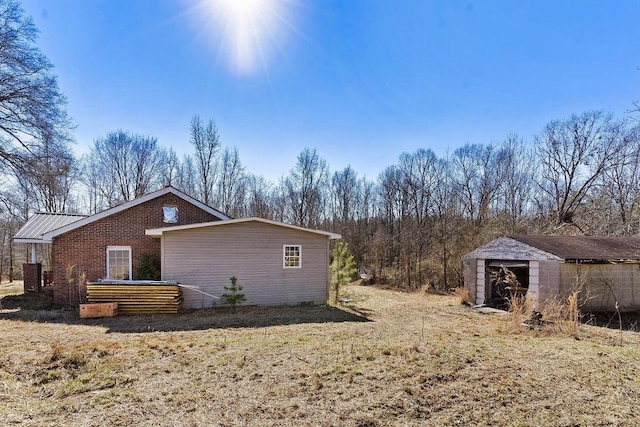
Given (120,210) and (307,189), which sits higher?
(307,189)

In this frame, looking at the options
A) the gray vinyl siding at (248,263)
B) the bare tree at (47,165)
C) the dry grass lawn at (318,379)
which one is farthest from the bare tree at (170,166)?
the dry grass lawn at (318,379)

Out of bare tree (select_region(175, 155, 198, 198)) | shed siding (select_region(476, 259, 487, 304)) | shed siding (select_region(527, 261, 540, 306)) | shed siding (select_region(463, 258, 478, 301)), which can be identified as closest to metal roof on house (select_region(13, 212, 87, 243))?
bare tree (select_region(175, 155, 198, 198))

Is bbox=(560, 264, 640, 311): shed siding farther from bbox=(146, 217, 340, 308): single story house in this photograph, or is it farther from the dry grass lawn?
bbox=(146, 217, 340, 308): single story house

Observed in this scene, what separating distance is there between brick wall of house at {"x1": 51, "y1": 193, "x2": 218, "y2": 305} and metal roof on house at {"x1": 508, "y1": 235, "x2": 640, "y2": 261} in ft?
46.2

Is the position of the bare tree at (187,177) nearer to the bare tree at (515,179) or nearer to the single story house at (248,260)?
the single story house at (248,260)

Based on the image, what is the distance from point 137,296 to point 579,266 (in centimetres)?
1465

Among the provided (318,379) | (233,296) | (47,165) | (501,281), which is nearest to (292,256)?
(233,296)

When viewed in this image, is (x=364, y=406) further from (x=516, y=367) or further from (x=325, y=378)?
(x=516, y=367)

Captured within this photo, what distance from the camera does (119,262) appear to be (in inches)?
494

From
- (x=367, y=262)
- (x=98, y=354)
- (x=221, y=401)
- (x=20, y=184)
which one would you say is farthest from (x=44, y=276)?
(x=367, y=262)

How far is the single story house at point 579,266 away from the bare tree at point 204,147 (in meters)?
24.6

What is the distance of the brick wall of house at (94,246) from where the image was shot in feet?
39.3

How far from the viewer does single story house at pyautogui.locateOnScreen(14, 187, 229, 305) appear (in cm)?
1197

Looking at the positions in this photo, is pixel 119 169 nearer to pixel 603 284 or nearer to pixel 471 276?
pixel 471 276
